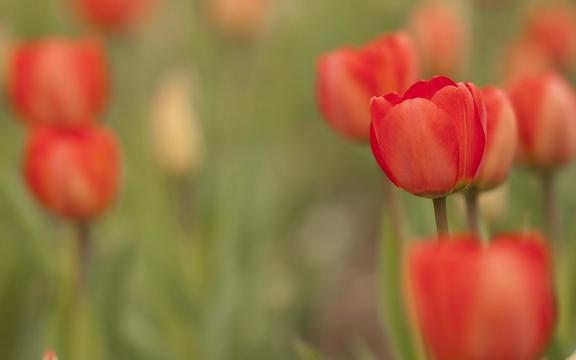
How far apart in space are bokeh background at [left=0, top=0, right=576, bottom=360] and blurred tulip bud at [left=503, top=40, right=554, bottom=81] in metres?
0.24

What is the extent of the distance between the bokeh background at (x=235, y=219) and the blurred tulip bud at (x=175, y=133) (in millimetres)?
55

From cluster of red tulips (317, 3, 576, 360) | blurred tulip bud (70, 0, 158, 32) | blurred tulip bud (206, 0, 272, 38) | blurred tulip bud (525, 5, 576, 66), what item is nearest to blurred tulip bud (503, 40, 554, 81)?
blurred tulip bud (525, 5, 576, 66)

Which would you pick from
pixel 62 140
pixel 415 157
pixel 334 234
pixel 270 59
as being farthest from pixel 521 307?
pixel 270 59

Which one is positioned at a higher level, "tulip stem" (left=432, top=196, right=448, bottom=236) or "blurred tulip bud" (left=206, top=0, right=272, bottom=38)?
"blurred tulip bud" (left=206, top=0, right=272, bottom=38)

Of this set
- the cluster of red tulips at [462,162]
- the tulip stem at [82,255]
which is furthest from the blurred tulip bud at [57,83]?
the cluster of red tulips at [462,162]

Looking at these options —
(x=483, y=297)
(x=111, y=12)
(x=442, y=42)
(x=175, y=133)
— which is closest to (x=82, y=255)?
(x=175, y=133)

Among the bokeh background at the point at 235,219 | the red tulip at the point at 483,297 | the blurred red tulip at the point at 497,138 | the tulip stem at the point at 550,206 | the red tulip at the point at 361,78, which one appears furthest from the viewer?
the bokeh background at the point at 235,219

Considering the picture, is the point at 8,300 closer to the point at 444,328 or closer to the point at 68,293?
the point at 68,293

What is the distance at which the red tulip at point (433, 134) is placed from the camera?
77cm

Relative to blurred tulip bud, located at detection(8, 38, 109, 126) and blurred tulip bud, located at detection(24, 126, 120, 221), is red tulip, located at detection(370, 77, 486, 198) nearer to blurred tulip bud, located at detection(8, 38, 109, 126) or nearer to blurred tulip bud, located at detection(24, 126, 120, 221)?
blurred tulip bud, located at detection(24, 126, 120, 221)

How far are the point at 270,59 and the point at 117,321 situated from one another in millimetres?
1381

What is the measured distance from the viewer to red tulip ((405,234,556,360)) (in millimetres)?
572

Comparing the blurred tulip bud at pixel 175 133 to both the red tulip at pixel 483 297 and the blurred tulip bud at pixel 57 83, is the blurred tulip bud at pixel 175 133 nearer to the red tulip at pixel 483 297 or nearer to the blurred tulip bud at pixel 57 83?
the blurred tulip bud at pixel 57 83

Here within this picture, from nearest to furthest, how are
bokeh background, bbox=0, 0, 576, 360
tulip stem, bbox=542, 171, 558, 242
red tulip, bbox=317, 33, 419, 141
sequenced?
red tulip, bbox=317, 33, 419, 141, tulip stem, bbox=542, 171, 558, 242, bokeh background, bbox=0, 0, 576, 360
